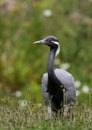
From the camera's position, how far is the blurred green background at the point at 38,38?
680 inches

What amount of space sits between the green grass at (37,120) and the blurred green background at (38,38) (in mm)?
6954

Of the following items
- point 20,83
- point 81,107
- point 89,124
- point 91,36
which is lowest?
point 89,124

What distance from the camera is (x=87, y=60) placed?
1727cm

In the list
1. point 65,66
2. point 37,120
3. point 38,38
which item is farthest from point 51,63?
point 38,38

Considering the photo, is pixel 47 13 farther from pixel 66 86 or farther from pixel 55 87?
pixel 55 87

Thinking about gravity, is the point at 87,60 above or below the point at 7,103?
above

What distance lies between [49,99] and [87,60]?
6.68 m

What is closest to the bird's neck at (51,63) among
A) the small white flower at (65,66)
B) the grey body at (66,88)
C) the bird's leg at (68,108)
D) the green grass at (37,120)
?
the grey body at (66,88)

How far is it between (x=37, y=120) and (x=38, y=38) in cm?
865

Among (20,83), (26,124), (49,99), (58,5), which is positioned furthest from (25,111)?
(58,5)

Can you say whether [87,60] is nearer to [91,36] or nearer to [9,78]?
[91,36]

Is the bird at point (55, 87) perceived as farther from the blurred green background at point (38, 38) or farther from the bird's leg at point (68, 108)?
the blurred green background at point (38, 38)

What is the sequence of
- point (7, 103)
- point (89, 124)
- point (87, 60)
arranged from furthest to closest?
point (87, 60) → point (7, 103) → point (89, 124)

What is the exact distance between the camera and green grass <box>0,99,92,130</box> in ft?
28.3
